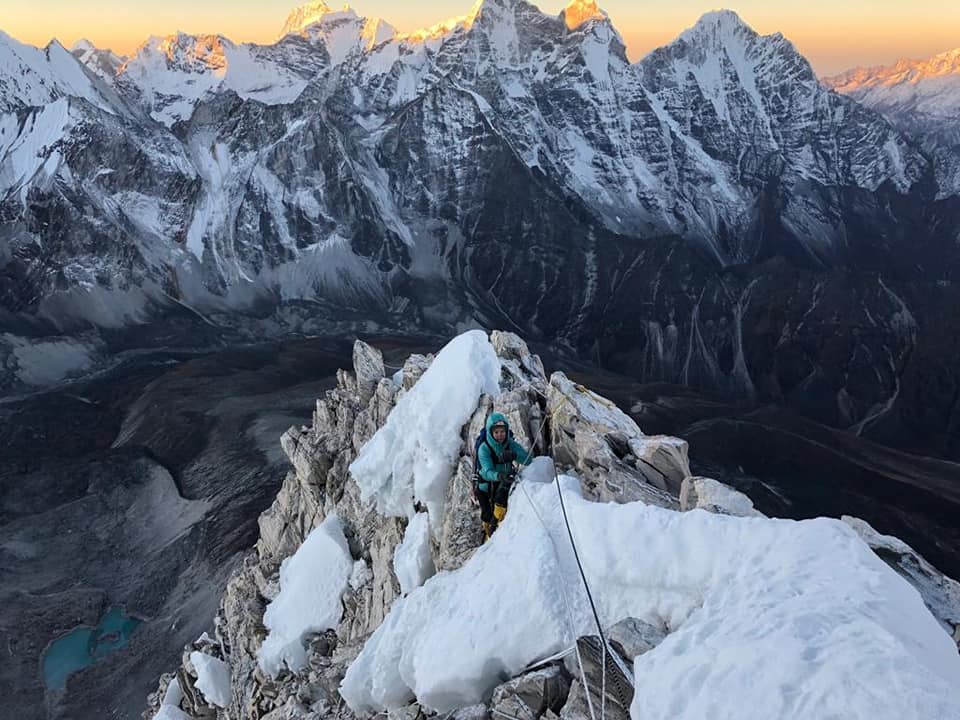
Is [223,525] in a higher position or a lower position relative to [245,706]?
lower

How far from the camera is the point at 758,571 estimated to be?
9.77 m

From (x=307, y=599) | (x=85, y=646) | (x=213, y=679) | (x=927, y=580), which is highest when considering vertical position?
(x=927, y=580)

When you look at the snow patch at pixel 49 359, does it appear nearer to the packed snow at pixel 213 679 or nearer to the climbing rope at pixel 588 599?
the packed snow at pixel 213 679

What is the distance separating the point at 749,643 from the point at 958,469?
125983 mm

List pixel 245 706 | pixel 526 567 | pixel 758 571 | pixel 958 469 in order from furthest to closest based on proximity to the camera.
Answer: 1. pixel 958 469
2. pixel 245 706
3. pixel 526 567
4. pixel 758 571

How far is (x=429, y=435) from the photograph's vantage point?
19.9 metres

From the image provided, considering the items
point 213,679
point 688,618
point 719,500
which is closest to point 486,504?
point 719,500

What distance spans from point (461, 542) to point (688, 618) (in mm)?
7209

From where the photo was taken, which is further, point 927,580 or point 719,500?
point 719,500

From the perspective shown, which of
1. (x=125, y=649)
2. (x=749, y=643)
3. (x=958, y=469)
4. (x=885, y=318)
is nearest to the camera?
(x=749, y=643)

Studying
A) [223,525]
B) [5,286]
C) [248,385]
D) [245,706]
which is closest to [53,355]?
[5,286]

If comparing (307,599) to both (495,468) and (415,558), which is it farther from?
(495,468)

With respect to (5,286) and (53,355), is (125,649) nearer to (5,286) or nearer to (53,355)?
(53,355)

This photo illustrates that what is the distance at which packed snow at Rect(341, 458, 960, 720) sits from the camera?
24.3ft
